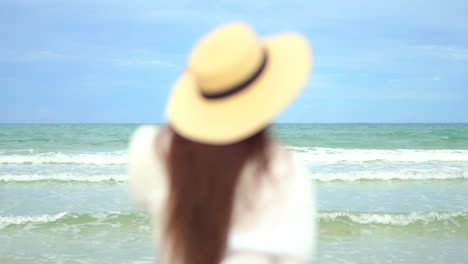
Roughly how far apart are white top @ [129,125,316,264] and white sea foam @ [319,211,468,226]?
6.27 meters

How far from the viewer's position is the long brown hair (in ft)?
3.44

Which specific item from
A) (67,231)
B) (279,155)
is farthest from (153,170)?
(67,231)

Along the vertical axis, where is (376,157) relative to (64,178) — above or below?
below

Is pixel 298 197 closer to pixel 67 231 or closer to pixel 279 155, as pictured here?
pixel 279 155

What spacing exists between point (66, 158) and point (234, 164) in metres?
16.2

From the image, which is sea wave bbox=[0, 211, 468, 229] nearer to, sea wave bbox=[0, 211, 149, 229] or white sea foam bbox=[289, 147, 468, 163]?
sea wave bbox=[0, 211, 149, 229]

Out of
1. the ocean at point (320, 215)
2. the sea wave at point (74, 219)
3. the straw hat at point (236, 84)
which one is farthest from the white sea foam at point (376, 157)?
the straw hat at point (236, 84)

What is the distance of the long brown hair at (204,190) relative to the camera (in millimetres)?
1050

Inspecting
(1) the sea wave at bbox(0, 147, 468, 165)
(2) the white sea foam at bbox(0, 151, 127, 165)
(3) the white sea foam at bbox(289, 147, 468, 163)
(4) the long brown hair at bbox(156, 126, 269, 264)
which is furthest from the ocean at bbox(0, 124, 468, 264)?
(4) the long brown hair at bbox(156, 126, 269, 264)

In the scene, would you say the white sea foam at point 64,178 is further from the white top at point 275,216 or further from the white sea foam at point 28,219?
the white top at point 275,216

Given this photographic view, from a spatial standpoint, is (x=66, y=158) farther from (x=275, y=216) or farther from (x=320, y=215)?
(x=275, y=216)

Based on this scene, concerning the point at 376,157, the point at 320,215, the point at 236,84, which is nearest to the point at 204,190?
the point at 236,84

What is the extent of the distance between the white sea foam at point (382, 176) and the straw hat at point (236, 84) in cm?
1034

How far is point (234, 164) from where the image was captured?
3.45ft
